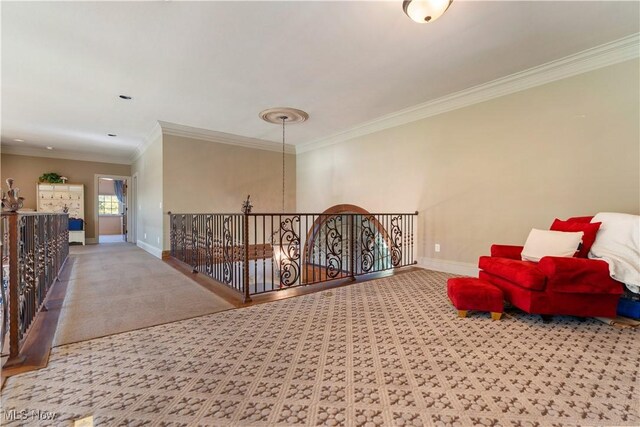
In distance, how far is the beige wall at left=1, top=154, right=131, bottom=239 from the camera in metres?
7.40

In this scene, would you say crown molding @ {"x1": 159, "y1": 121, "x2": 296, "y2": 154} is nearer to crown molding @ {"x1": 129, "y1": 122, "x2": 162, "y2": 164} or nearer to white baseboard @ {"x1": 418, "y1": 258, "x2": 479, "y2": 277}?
crown molding @ {"x1": 129, "y1": 122, "x2": 162, "y2": 164}

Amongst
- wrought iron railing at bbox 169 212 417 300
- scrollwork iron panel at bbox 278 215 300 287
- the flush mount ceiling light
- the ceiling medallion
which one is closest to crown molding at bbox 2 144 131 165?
wrought iron railing at bbox 169 212 417 300

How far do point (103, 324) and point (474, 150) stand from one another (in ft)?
15.5

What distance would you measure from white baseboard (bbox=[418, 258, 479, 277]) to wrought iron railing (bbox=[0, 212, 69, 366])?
460 centimetres

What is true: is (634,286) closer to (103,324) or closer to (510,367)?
(510,367)

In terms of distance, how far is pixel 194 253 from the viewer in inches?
175

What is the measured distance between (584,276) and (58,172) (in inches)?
441

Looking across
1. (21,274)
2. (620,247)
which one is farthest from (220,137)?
(620,247)

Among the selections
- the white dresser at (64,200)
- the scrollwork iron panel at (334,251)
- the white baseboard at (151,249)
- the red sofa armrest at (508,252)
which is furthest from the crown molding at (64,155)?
the red sofa armrest at (508,252)

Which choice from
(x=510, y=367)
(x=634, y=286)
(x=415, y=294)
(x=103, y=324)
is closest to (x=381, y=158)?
(x=415, y=294)

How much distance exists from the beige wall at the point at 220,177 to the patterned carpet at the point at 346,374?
4.01 metres

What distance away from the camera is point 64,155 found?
7875mm

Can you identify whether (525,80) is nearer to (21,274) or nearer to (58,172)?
(21,274)

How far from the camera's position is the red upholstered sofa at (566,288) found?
7.36ft
